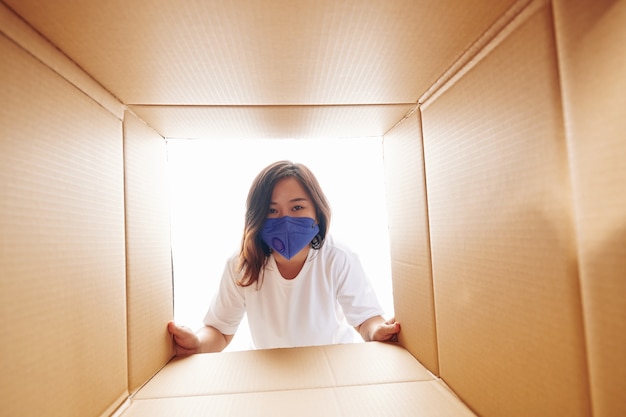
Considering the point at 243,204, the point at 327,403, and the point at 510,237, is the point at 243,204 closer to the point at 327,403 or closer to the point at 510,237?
the point at 327,403

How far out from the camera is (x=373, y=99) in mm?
616

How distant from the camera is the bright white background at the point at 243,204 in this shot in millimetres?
1278

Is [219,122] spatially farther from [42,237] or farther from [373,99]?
[42,237]

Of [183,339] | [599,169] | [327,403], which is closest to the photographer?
[599,169]

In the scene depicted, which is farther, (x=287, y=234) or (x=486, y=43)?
(x=287, y=234)

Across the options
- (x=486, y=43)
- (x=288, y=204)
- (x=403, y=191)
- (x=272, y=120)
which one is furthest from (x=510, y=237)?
(x=288, y=204)

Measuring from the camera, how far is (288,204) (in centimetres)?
106

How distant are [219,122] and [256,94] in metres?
0.15

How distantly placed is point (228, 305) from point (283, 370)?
0.57 meters

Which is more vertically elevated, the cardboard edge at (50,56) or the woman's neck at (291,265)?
the cardboard edge at (50,56)

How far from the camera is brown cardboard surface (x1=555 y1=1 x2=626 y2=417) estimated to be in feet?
0.81

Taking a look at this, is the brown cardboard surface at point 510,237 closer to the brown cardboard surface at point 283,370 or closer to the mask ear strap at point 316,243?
the brown cardboard surface at point 283,370

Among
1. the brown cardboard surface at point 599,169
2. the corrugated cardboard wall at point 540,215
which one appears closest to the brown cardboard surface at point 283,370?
the corrugated cardboard wall at point 540,215

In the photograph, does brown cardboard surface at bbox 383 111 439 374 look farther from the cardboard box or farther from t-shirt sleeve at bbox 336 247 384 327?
t-shirt sleeve at bbox 336 247 384 327
